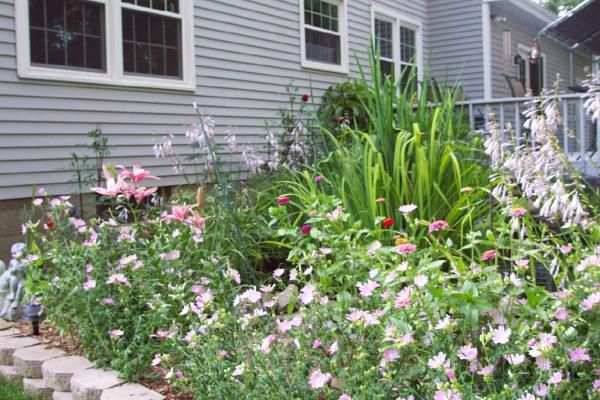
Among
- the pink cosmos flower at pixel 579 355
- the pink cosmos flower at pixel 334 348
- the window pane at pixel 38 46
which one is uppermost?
the window pane at pixel 38 46

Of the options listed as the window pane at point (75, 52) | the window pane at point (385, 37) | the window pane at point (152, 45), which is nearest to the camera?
the window pane at point (75, 52)

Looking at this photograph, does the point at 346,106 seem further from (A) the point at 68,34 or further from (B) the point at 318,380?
(B) the point at 318,380

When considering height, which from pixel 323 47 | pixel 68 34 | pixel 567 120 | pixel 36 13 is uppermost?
pixel 323 47

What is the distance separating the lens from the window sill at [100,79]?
5.03 m

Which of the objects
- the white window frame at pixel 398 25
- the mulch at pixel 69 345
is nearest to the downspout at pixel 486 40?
the white window frame at pixel 398 25

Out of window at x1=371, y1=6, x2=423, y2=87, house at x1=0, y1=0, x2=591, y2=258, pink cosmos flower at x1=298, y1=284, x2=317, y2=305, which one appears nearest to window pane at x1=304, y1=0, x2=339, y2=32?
house at x1=0, y1=0, x2=591, y2=258

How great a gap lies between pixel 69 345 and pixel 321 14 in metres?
6.87

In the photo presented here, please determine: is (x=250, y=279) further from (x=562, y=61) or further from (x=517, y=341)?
(x=562, y=61)

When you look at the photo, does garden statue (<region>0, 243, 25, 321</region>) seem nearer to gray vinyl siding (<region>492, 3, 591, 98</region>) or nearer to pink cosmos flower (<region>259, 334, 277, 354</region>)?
pink cosmos flower (<region>259, 334, 277, 354</region>)

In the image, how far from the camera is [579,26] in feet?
32.1

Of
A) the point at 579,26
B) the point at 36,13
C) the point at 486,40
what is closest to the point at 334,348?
the point at 36,13

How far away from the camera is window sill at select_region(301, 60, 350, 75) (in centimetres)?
846

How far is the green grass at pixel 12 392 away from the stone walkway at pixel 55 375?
0.09ft

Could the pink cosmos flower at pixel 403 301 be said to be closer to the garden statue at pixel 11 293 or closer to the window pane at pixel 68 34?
the garden statue at pixel 11 293
